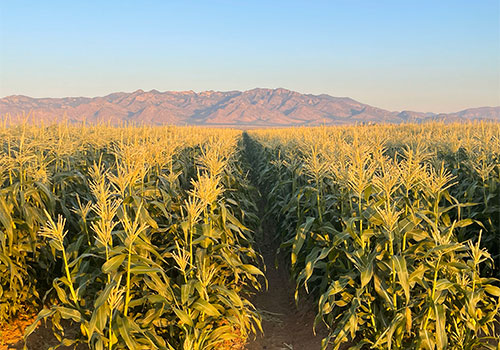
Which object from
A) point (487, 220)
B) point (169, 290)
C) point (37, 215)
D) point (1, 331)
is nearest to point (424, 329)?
point (169, 290)

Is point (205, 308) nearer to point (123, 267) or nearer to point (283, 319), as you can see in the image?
point (123, 267)

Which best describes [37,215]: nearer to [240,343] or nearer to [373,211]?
[240,343]

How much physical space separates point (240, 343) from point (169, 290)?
1.50 meters

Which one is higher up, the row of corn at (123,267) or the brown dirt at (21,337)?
the row of corn at (123,267)

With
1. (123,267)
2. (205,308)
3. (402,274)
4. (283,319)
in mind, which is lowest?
(283,319)

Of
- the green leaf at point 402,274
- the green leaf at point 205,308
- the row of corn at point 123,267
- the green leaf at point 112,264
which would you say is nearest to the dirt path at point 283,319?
the row of corn at point 123,267

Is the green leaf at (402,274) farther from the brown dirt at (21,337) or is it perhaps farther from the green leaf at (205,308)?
the brown dirt at (21,337)

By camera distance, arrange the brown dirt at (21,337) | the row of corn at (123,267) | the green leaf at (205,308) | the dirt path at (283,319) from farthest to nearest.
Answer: the dirt path at (283,319), the brown dirt at (21,337), the green leaf at (205,308), the row of corn at (123,267)

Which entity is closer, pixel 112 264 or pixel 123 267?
pixel 112 264

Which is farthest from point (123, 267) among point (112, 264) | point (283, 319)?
point (283, 319)

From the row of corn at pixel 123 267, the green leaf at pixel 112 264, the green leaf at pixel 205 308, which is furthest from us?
the green leaf at pixel 205 308

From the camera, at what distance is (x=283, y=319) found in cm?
508

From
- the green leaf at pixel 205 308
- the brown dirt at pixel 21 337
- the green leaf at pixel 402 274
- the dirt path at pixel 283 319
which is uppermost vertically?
the green leaf at pixel 402 274

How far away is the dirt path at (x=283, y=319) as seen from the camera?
440cm
